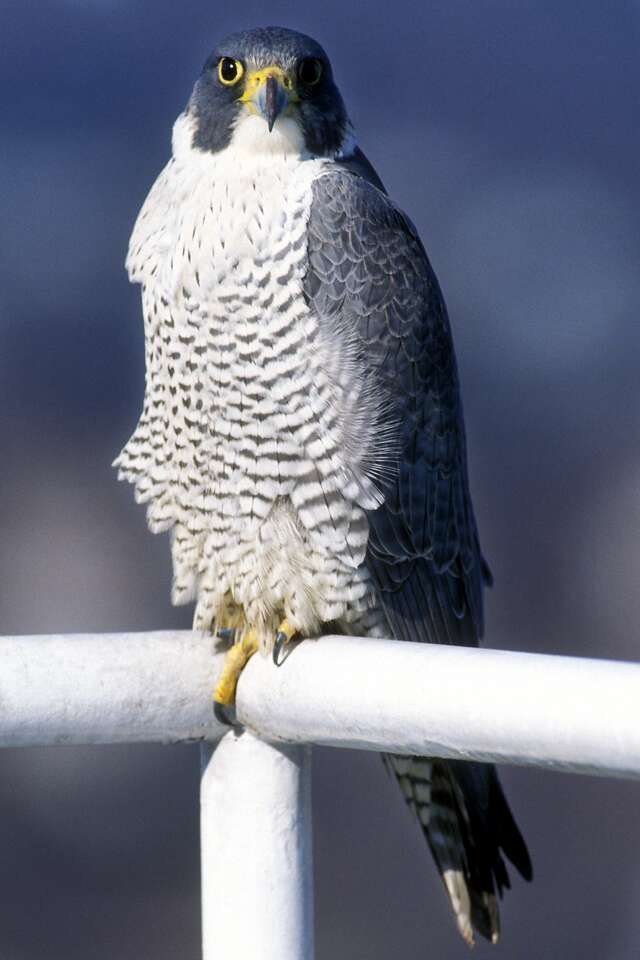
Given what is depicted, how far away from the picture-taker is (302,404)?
1.74 m

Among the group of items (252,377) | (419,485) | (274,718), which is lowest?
(274,718)

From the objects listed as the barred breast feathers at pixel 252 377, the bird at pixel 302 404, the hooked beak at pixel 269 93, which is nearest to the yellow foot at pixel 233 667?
the bird at pixel 302 404

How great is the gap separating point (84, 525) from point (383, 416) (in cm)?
291

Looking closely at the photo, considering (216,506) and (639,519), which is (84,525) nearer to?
(639,519)

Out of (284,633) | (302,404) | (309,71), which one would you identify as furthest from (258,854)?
(309,71)

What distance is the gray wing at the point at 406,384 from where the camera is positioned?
5.92 feet

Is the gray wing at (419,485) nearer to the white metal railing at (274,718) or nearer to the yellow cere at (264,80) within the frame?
the yellow cere at (264,80)

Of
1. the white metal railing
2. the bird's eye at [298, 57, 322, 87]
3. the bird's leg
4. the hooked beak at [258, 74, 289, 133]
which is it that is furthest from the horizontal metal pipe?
the bird's eye at [298, 57, 322, 87]

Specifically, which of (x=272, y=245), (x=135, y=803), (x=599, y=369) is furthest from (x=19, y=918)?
(x=272, y=245)

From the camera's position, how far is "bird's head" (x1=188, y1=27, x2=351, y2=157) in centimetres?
187

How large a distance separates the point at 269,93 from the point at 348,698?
96cm

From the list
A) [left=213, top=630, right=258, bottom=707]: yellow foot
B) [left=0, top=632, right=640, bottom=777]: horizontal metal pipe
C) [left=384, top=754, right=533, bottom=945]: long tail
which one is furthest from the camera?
[left=384, top=754, right=533, bottom=945]: long tail

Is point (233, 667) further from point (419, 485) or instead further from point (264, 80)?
point (264, 80)

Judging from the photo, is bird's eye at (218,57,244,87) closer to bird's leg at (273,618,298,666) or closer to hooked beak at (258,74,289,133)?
hooked beak at (258,74,289,133)
